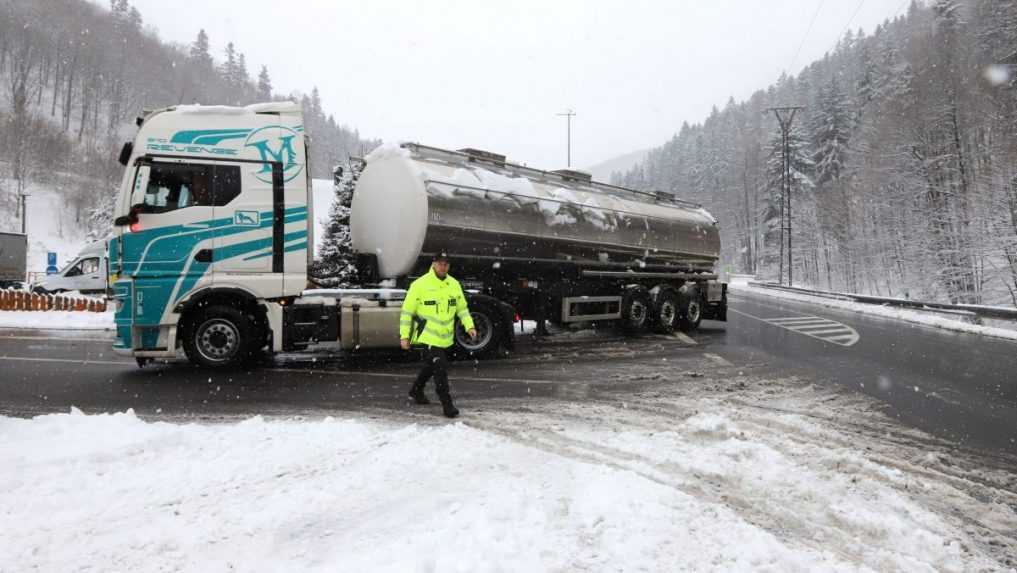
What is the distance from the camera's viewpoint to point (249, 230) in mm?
7777

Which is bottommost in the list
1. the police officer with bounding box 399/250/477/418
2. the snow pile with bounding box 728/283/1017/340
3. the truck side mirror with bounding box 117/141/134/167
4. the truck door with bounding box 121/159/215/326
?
the snow pile with bounding box 728/283/1017/340

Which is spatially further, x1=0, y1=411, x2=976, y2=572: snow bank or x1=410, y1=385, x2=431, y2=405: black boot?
x1=410, y1=385, x2=431, y2=405: black boot

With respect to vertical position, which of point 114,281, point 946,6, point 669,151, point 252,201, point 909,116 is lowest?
point 114,281

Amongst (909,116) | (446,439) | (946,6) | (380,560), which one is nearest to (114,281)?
(446,439)

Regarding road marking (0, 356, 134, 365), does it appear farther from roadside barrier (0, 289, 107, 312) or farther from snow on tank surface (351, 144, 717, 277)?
roadside barrier (0, 289, 107, 312)

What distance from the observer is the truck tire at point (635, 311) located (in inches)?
490

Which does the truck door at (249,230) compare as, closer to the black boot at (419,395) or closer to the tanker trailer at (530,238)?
the tanker trailer at (530,238)

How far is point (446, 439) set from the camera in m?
4.78

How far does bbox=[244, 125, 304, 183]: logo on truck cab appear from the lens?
7809mm

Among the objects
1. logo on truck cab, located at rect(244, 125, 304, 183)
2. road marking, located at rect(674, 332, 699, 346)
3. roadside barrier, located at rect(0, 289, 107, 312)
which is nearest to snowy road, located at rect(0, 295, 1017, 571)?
logo on truck cab, located at rect(244, 125, 304, 183)

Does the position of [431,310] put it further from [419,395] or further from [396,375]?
[396,375]

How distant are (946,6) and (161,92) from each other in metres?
105

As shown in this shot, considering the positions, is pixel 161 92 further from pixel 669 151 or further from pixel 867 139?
pixel 867 139

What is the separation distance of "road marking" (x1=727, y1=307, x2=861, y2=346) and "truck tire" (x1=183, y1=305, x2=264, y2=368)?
473 inches
